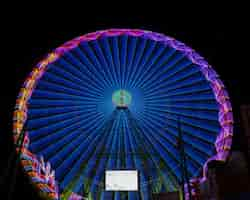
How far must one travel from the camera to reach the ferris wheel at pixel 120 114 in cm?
1020

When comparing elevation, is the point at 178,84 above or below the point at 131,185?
above

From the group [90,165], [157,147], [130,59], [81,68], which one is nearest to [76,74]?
[81,68]

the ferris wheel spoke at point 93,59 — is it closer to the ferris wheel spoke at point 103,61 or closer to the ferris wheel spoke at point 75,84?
the ferris wheel spoke at point 103,61

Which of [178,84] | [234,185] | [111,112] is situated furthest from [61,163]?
[234,185]

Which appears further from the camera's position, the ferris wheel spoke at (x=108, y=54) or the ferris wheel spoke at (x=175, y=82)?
the ferris wheel spoke at (x=108, y=54)

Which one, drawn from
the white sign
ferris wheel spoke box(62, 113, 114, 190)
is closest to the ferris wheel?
ferris wheel spoke box(62, 113, 114, 190)

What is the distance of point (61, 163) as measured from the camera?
10453 mm

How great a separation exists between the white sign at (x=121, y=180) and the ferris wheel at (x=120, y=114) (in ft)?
3.69

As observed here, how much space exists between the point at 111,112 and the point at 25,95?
3065 mm

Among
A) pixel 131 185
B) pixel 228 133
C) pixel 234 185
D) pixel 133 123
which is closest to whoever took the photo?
pixel 234 185

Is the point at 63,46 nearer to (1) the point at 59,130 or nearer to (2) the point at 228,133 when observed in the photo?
(1) the point at 59,130

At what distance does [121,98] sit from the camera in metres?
11.6

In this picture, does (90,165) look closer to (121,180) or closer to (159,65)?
(121,180)

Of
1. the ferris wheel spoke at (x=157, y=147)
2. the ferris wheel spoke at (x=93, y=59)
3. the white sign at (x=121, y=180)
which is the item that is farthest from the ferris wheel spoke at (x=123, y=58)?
the white sign at (x=121, y=180)
